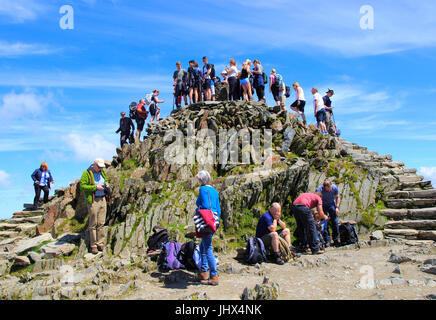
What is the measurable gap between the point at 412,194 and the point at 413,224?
2.42m

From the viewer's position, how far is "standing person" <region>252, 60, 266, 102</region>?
20.3m

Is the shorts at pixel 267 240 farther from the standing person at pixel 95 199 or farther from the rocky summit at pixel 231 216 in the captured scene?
the standing person at pixel 95 199

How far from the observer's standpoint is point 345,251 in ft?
37.2

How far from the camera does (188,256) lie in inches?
381

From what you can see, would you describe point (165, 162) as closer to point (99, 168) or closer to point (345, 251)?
point (99, 168)

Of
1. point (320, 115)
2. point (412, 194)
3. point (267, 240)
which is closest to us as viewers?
point (267, 240)

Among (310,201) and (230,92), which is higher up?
(230,92)

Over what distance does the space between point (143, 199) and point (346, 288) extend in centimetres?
918

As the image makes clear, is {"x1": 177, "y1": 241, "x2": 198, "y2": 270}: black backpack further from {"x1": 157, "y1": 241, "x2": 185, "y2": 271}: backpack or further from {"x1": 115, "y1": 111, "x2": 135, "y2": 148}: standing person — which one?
{"x1": 115, "y1": 111, "x2": 135, "y2": 148}: standing person

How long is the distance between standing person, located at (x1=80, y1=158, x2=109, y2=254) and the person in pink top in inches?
279

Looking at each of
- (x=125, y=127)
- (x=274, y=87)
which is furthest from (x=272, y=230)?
(x=125, y=127)

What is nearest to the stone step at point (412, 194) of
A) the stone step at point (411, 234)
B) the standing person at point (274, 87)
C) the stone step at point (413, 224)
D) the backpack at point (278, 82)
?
the stone step at point (413, 224)

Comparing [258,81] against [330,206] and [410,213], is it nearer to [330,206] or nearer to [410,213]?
[330,206]
